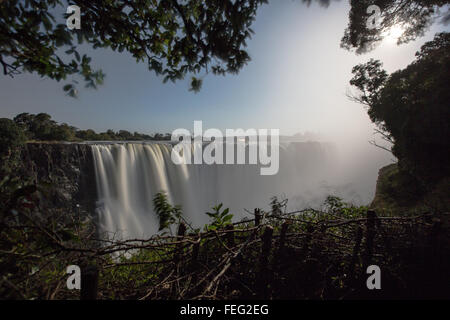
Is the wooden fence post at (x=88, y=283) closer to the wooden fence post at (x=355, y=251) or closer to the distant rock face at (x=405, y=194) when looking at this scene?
the wooden fence post at (x=355, y=251)

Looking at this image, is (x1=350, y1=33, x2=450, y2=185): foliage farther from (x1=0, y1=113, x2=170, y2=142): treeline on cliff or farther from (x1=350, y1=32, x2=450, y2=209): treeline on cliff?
(x1=0, y1=113, x2=170, y2=142): treeline on cliff

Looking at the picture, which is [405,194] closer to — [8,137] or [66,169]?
[66,169]

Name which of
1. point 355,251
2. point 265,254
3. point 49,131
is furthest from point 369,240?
point 49,131

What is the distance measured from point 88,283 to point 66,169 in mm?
17800

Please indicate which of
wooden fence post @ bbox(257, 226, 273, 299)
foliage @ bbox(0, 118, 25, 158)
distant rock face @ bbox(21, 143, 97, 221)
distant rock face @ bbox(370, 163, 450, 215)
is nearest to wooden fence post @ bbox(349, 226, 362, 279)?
wooden fence post @ bbox(257, 226, 273, 299)

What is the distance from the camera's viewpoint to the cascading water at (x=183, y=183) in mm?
14633

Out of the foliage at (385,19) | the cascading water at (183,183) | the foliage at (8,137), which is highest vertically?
the foliage at (385,19)

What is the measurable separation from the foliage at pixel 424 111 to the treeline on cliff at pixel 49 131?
2417 cm

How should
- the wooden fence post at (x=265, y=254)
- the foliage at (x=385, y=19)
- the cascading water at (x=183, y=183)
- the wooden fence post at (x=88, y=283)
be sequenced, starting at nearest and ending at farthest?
the wooden fence post at (x=88, y=283) → the wooden fence post at (x=265, y=254) → the foliage at (x=385, y=19) → the cascading water at (x=183, y=183)

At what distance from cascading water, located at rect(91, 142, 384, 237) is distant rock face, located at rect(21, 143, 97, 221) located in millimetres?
816

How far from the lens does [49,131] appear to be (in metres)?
23.5

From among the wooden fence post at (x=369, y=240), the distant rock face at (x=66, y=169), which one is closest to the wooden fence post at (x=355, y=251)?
the wooden fence post at (x=369, y=240)
